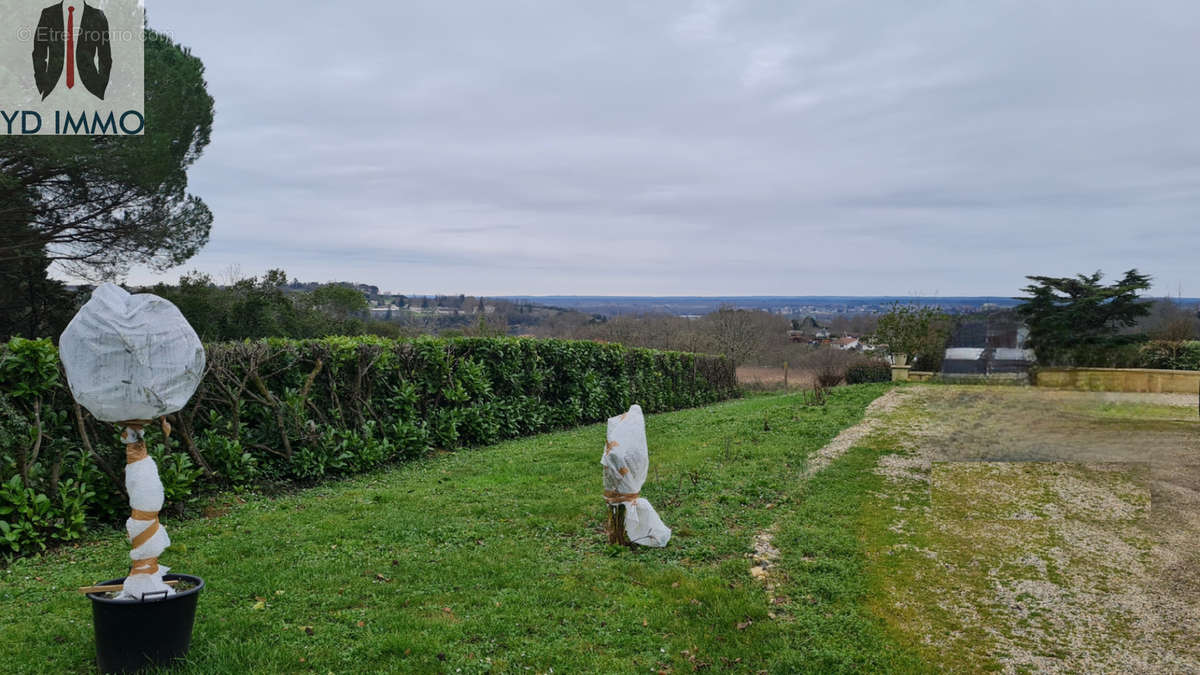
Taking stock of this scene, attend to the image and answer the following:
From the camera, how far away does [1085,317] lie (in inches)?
533

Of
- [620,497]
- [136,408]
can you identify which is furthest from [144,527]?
[620,497]

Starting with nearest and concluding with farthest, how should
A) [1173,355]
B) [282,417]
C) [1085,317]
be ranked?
[282,417] < [1085,317] < [1173,355]

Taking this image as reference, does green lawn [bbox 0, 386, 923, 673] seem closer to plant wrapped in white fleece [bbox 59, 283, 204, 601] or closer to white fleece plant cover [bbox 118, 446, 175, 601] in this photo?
white fleece plant cover [bbox 118, 446, 175, 601]

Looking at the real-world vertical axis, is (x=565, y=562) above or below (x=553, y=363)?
below

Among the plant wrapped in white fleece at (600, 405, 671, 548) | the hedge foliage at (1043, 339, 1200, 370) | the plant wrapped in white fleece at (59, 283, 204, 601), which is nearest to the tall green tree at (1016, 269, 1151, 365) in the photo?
the hedge foliage at (1043, 339, 1200, 370)

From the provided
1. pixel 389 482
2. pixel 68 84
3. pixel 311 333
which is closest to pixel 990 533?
pixel 389 482

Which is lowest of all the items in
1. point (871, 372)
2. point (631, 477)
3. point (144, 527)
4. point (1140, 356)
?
point (871, 372)

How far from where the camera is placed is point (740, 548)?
499cm

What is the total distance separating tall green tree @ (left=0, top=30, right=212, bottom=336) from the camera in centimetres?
1277

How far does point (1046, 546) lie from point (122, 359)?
633 centimetres

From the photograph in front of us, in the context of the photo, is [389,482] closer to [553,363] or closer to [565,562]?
[565,562]

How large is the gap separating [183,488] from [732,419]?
9066 mm

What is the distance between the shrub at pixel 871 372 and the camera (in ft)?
66.2

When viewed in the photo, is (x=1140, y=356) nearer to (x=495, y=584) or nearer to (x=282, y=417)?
(x=495, y=584)
